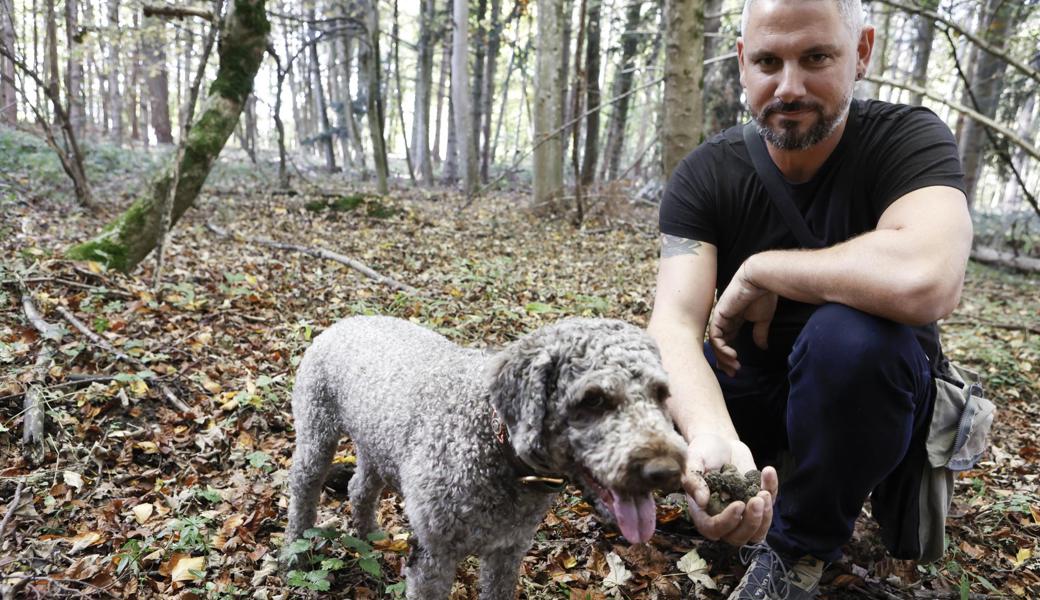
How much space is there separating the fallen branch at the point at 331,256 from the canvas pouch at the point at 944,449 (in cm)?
507

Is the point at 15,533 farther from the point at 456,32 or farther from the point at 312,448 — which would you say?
the point at 456,32

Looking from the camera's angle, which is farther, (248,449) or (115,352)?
(115,352)

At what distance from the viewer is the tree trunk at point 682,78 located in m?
6.73

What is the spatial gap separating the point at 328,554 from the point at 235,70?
5.60 meters

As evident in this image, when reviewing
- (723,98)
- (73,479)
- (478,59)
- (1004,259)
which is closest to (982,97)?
(1004,259)

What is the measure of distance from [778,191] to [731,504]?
1642 mm

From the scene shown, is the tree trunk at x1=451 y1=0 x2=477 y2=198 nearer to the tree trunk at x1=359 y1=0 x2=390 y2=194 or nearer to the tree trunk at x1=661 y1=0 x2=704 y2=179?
the tree trunk at x1=359 y1=0 x2=390 y2=194

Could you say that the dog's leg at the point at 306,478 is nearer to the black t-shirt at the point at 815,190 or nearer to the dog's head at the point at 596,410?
the dog's head at the point at 596,410

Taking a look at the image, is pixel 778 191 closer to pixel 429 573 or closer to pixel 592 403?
pixel 592 403

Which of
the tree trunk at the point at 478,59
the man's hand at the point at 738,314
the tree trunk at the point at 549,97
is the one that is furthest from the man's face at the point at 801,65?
the tree trunk at the point at 478,59

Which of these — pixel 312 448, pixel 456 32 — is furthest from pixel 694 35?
pixel 456 32

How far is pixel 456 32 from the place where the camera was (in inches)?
603

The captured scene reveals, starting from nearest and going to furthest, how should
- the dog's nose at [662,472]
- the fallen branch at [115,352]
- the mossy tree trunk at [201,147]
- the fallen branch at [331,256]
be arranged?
the dog's nose at [662,472]
the fallen branch at [115,352]
the mossy tree trunk at [201,147]
the fallen branch at [331,256]

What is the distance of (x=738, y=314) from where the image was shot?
2.74m
